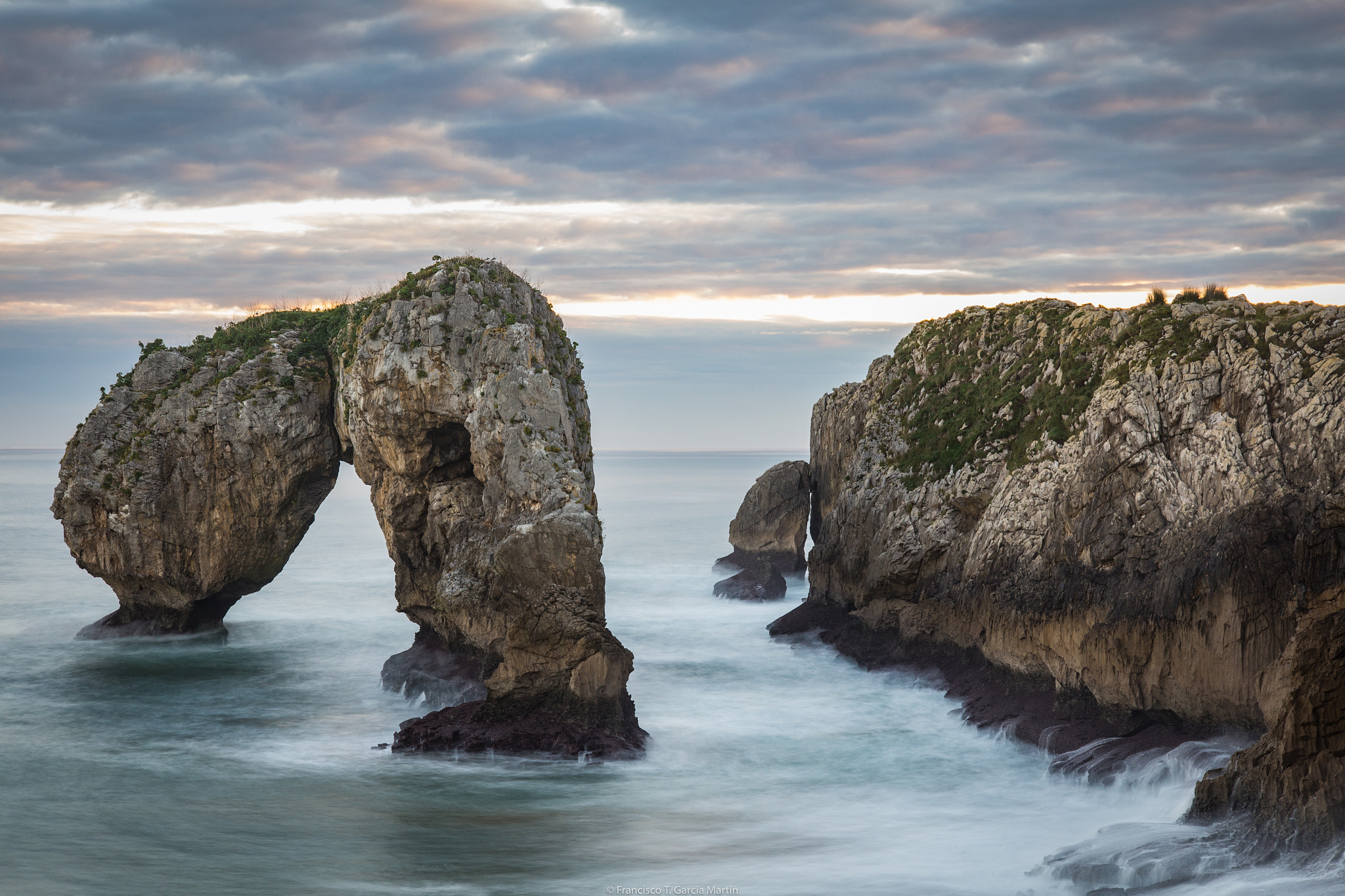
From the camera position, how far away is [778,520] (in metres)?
50.6

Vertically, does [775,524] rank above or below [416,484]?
below

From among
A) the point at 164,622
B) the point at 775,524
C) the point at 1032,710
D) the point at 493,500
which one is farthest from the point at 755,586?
the point at 164,622

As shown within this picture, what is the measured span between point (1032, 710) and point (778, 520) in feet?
82.8

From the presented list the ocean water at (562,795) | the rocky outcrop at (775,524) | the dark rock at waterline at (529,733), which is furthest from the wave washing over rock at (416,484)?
the rocky outcrop at (775,524)

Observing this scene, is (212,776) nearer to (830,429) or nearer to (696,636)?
(696,636)

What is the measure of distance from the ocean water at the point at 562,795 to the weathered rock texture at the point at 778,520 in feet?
46.2

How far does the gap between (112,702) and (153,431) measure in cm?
869

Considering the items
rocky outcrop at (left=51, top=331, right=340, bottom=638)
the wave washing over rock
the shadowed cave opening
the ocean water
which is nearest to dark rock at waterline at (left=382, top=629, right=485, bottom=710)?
the wave washing over rock

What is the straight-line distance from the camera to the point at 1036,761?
2380 centimetres

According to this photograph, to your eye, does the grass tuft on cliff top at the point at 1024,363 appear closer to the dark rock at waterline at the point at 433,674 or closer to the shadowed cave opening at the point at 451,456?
the shadowed cave opening at the point at 451,456

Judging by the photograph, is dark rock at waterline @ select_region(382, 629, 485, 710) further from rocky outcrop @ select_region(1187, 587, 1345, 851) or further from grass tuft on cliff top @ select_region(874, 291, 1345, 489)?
rocky outcrop @ select_region(1187, 587, 1345, 851)

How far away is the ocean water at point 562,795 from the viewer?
1822 cm

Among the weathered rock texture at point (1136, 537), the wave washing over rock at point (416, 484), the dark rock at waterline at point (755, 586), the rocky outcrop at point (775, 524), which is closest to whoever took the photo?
the weathered rock texture at point (1136, 537)

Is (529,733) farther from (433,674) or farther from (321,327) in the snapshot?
(321,327)
